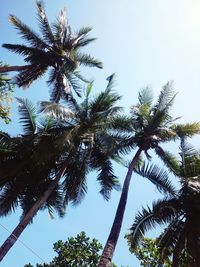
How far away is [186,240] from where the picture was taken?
47.5 ft

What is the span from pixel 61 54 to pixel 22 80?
2.87 metres

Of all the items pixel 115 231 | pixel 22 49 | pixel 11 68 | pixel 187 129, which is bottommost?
pixel 115 231

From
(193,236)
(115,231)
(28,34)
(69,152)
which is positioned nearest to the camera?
(115,231)

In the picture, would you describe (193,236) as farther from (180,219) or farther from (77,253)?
(77,253)

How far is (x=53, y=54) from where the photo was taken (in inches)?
747

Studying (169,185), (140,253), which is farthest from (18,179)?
Answer: (140,253)

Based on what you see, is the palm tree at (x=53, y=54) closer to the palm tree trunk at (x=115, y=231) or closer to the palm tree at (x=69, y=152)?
the palm tree at (x=69, y=152)

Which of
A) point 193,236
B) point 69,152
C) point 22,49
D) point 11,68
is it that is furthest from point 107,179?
point 22,49

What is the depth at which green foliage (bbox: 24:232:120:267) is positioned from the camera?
23.1m

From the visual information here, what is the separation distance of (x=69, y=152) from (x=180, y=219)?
6113mm

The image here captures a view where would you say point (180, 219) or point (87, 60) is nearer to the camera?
point (180, 219)

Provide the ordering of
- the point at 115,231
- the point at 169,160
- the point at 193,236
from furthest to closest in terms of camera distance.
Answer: the point at 169,160
the point at 193,236
the point at 115,231

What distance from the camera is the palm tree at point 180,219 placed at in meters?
13.5

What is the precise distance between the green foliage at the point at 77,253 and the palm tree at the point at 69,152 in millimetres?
7813
